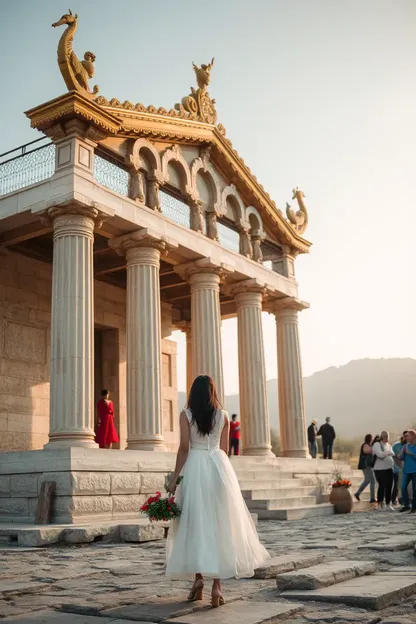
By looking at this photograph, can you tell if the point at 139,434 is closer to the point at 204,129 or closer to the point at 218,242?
Result: the point at 218,242

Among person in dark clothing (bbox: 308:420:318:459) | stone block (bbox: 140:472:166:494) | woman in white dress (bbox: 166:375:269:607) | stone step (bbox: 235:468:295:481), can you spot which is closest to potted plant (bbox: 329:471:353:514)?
stone step (bbox: 235:468:295:481)

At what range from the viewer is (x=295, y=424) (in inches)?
969

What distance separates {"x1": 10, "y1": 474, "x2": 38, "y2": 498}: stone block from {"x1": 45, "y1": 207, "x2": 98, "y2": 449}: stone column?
2.67 ft

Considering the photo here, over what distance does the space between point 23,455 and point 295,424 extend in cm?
1255

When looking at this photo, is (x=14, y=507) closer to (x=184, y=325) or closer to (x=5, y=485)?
(x=5, y=485)

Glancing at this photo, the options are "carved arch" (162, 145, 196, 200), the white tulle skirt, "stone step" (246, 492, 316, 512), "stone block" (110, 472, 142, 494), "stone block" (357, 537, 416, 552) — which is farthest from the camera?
"carved arch" (162, 145, 196, 200)

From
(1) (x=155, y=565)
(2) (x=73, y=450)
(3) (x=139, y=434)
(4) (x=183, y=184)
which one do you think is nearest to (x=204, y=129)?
(4) (x=183, y=184)

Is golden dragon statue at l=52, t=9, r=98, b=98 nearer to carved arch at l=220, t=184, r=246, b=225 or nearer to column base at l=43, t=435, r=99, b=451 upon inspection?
carved arch at l=220, t=184, r=246, b=225

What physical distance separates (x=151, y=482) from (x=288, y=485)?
570cm

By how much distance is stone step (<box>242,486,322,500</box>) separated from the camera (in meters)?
17.0

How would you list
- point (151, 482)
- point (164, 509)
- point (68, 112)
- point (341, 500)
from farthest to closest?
point (341, 500) → point (68, 112) → point (151, 482) → point (164, 509)

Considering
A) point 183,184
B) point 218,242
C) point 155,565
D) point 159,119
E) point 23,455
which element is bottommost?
point 155,565

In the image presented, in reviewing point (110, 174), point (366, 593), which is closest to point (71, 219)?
point (110, 174)

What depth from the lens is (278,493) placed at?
1817 centimetres
